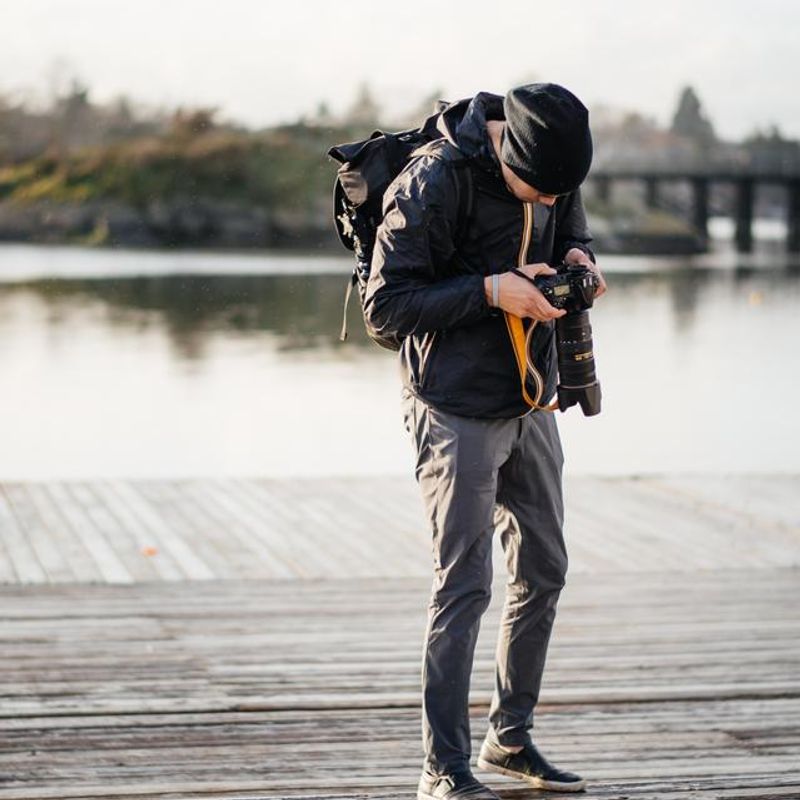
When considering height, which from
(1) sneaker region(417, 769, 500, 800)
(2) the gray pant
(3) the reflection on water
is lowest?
(3) the reflection on water

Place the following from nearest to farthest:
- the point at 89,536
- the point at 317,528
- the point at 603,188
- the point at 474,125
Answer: the point at 474,125 → the point at 89,536 → the point at 317,528 → the point at 603,188

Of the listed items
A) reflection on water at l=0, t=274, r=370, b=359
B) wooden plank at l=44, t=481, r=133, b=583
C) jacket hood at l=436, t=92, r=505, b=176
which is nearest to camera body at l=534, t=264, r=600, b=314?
jacket hood at l=436, t=92, r=505, b=176

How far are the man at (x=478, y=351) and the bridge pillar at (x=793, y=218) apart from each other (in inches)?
2762

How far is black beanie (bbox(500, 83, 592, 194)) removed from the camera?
2555 millimetres

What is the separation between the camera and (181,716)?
141 inches

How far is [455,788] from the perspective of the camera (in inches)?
108

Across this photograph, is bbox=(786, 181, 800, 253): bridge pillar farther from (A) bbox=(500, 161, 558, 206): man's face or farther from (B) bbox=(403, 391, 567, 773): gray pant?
(A) bbox=(500, 161, 558, 206): man's face

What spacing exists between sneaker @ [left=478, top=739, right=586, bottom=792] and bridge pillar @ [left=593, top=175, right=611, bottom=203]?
6711cm

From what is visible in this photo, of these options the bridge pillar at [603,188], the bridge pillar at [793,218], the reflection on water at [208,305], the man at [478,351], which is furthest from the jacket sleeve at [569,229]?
the bridge pillar at [793,218]

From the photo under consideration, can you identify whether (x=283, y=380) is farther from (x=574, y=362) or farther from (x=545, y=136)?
(x=545, y=136)

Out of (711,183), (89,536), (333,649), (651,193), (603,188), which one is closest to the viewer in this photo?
(333,649)

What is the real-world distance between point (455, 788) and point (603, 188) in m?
69.5

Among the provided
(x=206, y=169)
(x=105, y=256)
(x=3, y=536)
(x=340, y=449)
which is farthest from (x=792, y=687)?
(x=206, y=169)

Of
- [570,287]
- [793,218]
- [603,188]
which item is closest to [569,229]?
[570,287]
